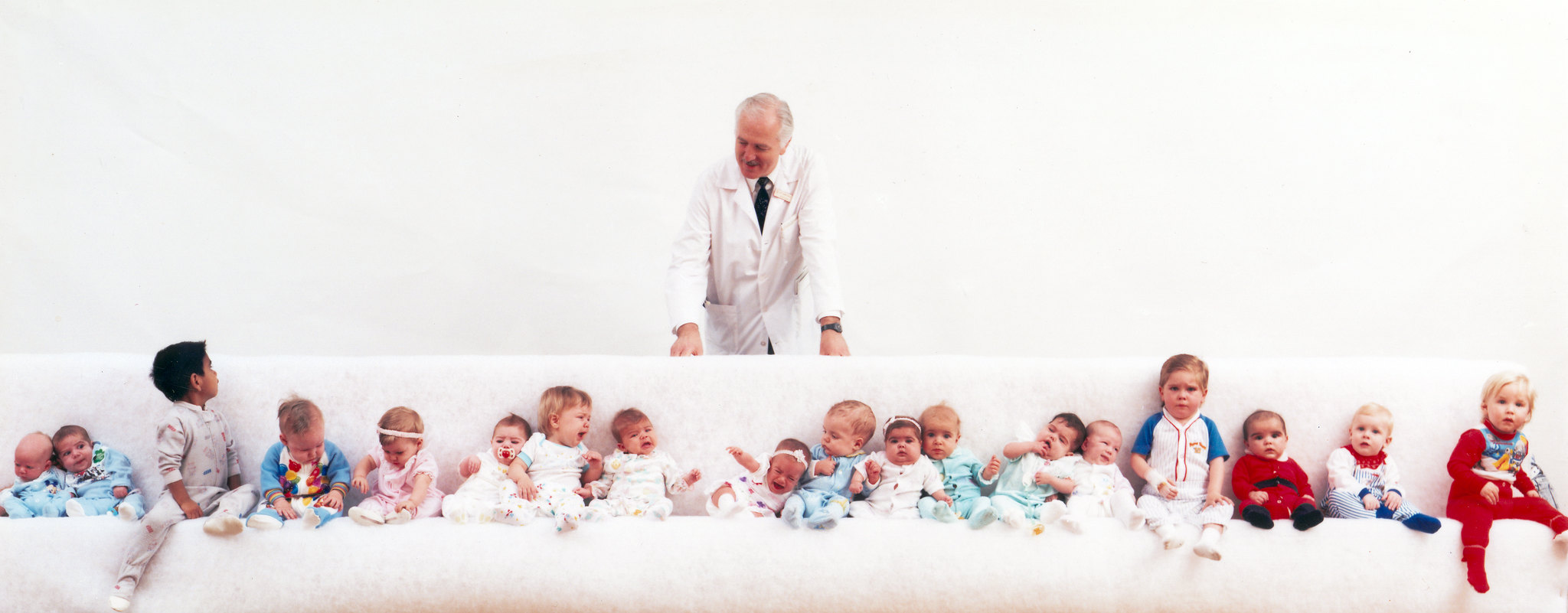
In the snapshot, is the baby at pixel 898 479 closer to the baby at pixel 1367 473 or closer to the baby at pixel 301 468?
the baby at pixel 1367 473

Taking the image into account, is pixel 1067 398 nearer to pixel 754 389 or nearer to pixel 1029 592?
pixel 1029 592

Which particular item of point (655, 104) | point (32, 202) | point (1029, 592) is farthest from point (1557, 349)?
point (32, 202)

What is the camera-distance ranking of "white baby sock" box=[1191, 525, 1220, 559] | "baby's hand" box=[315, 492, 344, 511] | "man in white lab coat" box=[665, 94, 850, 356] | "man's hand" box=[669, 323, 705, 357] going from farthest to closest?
1. "man in white lab coat" box=[665, 94, 850, 356]
2. "man's hand" box=[669, 323, 705, 357]
3. "baby's hand" box=[315, 492, 344, 511]
4. "white baby sock" box=[1191, 525, 1220, 559]

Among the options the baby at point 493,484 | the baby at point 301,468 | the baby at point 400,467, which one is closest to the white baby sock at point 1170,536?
the baby at point 493,484

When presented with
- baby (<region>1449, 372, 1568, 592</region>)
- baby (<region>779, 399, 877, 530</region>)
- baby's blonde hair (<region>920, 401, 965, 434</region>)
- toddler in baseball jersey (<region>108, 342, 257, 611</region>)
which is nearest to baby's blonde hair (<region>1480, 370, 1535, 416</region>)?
baby (<region>1449, 372, 1568, 592</region>)

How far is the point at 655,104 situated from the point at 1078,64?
7.13 feet

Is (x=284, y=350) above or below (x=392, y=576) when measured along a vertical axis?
above

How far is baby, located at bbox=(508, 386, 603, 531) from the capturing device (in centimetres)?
288

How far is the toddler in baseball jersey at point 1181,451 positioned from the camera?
9.69 ft

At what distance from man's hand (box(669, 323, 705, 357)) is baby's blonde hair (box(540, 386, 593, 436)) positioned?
353 mm

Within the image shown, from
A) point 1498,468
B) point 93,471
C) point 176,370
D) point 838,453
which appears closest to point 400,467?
point 176,370

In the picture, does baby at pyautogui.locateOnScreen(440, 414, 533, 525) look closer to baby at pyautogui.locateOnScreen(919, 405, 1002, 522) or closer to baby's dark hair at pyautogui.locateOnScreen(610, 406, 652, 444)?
baby's dark hair at pyautogui.locateOnScreen(610, 406, 652, 444)

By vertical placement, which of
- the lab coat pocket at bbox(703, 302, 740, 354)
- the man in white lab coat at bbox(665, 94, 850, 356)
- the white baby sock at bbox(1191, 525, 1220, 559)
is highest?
the man in white lab coat at bbox(665, 94, 850, 356)

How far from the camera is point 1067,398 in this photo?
3.13 metres
